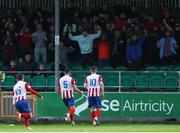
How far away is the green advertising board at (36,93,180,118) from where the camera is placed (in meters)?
28.1

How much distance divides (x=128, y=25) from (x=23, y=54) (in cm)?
395

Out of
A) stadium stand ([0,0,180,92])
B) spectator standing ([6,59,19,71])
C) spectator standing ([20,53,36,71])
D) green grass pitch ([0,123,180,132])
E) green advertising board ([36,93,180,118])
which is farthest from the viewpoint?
spectator standing ([20,53,36,71])

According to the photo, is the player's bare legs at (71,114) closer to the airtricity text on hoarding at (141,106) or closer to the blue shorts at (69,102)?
the blue shorts at (69,102)

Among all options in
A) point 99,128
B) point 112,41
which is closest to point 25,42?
point 112,41

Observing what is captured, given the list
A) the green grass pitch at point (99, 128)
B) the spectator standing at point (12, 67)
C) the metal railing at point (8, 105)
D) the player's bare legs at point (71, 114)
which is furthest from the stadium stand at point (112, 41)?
the green grass pitch at point (99, 128)

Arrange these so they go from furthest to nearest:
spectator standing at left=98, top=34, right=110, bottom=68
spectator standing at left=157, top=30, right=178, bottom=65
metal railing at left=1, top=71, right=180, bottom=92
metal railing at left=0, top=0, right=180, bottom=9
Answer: metal railing at left=0, top=0, right=180, bottom=9 → spectator standing at left=98, top=34, right=110, bottom=68 → spectator standing at left=157, top=30, right=178, bottom=65 → metal railing at left=1, top=71, right=180, bottom=92

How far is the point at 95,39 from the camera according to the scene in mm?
29031

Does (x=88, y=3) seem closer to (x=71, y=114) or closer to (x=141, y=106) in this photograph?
(x=141, y=106)

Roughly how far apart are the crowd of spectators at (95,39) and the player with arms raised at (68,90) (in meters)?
1.88

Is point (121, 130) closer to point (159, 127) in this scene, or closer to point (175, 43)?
point (159, 127)

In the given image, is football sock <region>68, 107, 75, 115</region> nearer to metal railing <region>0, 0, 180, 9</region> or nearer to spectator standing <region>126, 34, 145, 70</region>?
spectator standing <region>126, 34, 145, 70</region>

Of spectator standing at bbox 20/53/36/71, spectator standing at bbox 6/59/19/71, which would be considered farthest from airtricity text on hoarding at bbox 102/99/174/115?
spectator standing at bbox 6/59/19/71

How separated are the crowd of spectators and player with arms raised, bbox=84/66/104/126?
2159 millimetres

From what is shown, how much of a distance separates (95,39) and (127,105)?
8.80 feet
